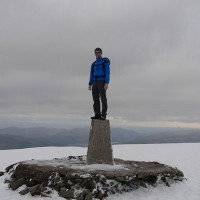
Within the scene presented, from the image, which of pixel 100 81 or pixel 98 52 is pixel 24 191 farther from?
pixel 98 52

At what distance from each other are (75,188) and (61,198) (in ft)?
2.40

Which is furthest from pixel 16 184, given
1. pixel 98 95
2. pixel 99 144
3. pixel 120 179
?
pixel 98 95

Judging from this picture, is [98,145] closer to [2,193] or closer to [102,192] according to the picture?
[102,192]

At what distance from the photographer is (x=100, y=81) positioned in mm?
14758

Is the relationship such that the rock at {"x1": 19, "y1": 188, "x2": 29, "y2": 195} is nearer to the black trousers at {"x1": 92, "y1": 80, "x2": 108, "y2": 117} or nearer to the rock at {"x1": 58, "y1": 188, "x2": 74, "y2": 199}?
the rock at {"x1": 58, "y1": 188, "x2": 74, "y2": 199}

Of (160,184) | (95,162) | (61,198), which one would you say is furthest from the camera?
(95,162)

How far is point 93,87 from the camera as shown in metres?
15.0

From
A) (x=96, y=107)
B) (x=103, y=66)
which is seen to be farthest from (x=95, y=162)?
(x=103, y=66)

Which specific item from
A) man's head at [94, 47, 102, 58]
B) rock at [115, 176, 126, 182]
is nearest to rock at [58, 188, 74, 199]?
rock at [115, 176, 126, 182]

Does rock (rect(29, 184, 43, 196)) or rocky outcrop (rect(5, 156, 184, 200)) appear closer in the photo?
rocky outcrop (rect(5, 156, 184, 200))

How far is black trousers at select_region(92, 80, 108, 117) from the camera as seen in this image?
14.7 m

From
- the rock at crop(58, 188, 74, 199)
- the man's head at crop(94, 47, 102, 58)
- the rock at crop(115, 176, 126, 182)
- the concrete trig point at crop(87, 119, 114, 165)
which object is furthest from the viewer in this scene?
the man's head at crop(94, 47, 102, 58)

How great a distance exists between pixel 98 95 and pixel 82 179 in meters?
4.50

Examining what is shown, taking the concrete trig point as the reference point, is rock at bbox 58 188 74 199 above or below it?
below
